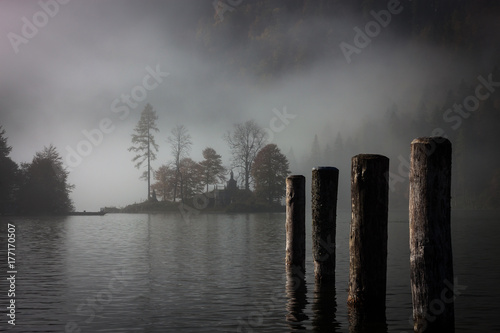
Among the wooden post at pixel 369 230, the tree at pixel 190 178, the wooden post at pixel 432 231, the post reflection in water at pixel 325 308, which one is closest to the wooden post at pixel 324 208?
the post reflection in water at pixel 325 308

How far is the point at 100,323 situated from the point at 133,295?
124 inches

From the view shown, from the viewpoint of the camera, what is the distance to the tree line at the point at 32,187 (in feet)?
246

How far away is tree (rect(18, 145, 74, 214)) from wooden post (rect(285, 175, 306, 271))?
69.0 metres

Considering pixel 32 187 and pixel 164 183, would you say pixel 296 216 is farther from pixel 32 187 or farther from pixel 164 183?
pixel 164 183

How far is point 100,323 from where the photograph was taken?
10.7 meters

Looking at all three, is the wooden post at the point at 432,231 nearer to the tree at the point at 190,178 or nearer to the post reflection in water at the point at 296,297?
the post reflection in water at the point at 296,297

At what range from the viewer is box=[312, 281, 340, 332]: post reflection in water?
1022 centimetres

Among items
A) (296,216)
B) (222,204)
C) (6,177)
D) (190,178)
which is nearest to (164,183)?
(190,178)

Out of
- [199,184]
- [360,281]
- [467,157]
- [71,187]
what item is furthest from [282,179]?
[360,281]

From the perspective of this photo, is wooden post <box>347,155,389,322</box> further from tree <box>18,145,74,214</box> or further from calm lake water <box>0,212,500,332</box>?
tree <box>18,145,74,214</box>

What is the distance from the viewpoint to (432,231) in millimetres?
8453

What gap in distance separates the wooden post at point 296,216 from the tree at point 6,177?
6670cm

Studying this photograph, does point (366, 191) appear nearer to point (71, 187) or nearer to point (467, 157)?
point (71, 187)

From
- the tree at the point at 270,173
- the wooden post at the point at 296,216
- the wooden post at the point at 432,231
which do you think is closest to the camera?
the wooden post at the point at 432,231
